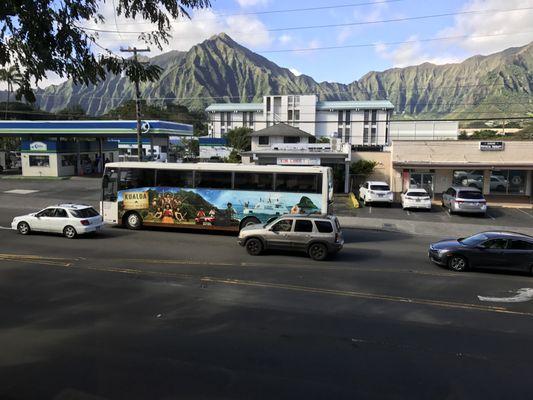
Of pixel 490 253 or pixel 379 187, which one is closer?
pixel 490 253

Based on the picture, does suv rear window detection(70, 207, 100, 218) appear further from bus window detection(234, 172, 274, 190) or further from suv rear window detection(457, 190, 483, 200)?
suv rear window detection(457, 190, 483, 200)

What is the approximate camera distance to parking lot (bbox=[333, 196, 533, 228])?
26.6 meters

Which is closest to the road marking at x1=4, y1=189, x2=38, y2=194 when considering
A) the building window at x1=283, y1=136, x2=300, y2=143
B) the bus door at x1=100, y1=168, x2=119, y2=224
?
the bus door at x1=100, y1=168, x2=119, y2=224

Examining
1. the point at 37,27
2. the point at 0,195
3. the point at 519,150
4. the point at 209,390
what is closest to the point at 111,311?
the point at 209,390

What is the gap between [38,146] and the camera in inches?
1734

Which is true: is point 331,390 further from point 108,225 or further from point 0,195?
point 0,195

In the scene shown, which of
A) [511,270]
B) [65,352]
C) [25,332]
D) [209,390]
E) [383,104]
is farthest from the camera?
[383,104]

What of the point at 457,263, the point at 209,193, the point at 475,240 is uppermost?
the point at 209,193

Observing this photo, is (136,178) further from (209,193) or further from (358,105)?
(358,105)

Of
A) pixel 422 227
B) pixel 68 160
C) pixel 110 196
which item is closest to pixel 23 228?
pixel 110 196

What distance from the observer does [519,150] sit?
107ft

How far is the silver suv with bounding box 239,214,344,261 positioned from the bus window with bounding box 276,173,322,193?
3.27 m

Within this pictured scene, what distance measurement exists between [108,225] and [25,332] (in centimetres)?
1460

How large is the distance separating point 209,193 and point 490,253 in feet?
37.5
